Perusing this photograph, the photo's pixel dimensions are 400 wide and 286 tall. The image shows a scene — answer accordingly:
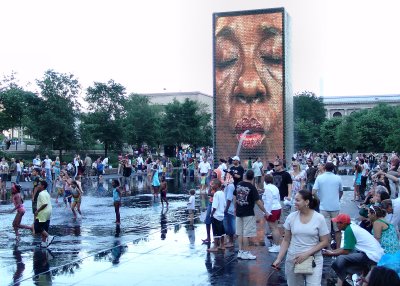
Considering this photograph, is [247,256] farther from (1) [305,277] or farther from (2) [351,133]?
(2) [351,133]

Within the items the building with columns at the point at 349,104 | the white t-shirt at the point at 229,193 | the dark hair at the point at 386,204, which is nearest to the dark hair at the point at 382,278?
the dark hair at the point at 386,204

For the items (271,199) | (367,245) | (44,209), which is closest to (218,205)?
(271,199)

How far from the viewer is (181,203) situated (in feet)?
64.6

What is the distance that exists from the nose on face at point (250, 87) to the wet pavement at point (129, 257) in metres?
22.1

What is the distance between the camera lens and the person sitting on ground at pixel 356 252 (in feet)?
21.1

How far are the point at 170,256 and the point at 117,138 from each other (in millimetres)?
41089

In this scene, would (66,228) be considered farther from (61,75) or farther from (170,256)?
(61,75)

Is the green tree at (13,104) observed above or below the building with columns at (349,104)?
below

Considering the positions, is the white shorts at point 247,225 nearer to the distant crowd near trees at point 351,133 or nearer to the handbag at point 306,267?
the handbag at point 306,267

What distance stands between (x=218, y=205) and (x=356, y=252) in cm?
433

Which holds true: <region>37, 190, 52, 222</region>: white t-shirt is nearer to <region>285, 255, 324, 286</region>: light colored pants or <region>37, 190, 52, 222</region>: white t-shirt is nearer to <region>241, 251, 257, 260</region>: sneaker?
<region>241, 251, 257, 260</region>: sneaker

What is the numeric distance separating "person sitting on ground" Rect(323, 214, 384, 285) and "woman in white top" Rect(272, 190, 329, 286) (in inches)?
31.1

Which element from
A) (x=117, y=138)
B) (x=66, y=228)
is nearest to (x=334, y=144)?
(x=117, y=138)

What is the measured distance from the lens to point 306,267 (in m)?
5.71
